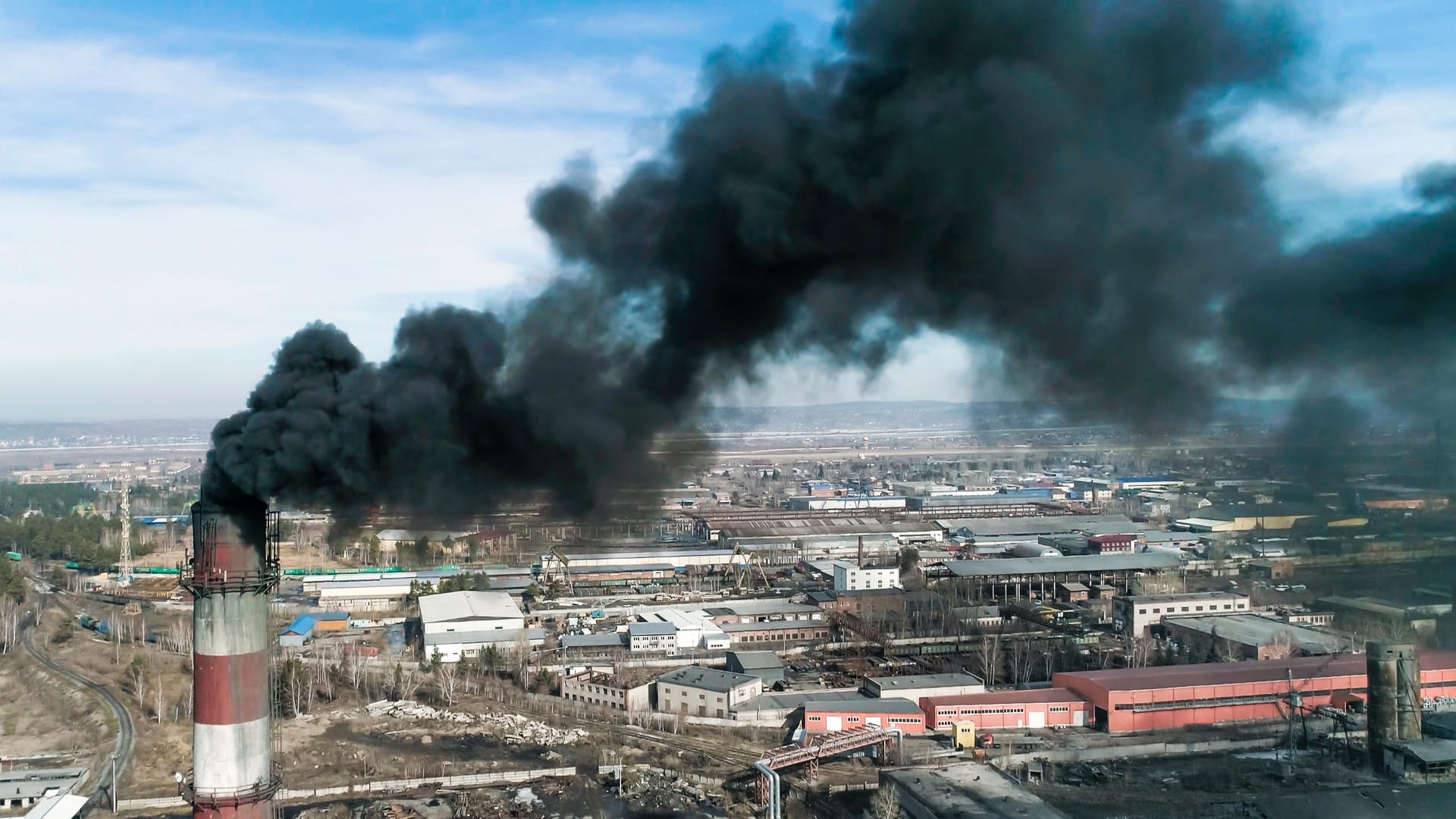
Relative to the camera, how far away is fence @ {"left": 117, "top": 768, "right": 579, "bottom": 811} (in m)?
18.5

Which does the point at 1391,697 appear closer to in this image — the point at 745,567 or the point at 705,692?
the point at 705,692

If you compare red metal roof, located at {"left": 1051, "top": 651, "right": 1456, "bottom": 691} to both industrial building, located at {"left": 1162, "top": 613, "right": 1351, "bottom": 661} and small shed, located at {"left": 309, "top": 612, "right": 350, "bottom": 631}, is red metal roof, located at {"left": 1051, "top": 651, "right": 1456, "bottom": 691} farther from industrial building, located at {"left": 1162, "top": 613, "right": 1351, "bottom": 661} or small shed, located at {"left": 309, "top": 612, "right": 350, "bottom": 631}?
small shed, located at {"left": 309, "top": 612, "right": 350, "bottom": 631}

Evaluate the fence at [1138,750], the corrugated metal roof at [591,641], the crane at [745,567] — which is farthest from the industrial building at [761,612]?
the fence at [1138,750]

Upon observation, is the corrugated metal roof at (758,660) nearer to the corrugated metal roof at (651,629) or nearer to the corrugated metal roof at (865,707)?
the corrugated metal roof at (651,629)

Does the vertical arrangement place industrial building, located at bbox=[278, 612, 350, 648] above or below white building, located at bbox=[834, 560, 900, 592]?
below

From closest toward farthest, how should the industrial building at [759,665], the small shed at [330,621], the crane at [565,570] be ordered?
1. the industrial building at [759,665]
2. the small shed at [330,621]
3. the crane at [565,570]

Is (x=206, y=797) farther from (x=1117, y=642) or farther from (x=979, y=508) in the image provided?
(x=979, y=508)

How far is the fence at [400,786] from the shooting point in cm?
1853

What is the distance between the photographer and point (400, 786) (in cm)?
1927

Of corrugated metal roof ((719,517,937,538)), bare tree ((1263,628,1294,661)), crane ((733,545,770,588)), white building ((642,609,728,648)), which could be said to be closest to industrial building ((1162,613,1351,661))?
bare tree ((1263,628,1294,661))

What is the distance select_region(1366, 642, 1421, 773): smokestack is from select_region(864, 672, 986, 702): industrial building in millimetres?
7540

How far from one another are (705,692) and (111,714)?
13.3m

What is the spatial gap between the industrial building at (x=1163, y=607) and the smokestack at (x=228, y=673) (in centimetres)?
2585

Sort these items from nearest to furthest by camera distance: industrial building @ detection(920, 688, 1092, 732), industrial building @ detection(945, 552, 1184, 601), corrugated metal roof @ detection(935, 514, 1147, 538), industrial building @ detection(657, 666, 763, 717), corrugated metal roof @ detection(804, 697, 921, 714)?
1. corrugated metal roof @ detection(804, 697, 921, 714)
2. industrial building @ detection(920, 688, 1092, 732)
3. industrial building @ detection(657, 666, 763, 717)
4. industrial building @ detection(945, 552, 1184, 601)
5. corrugated metal roof @ detection(935, 514, 1147, 538)
